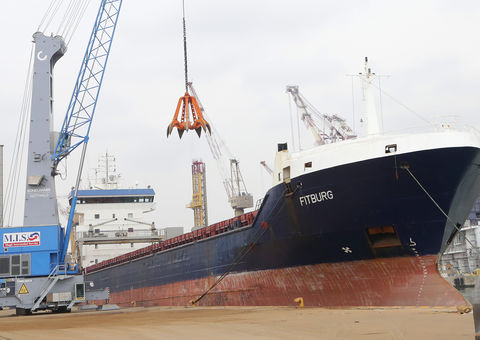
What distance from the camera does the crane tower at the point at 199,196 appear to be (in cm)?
7644

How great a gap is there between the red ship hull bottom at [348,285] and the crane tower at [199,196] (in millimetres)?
55909

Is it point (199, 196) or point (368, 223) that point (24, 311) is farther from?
point (199, 196)

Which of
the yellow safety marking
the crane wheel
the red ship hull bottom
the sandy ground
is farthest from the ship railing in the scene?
the sandy ground

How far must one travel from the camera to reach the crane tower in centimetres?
7644

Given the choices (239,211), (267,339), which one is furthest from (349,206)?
(239,211)

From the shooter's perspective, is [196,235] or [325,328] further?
[196,235]

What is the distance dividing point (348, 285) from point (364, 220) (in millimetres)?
1865

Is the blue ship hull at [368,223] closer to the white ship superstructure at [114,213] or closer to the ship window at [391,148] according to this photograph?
the ship window at [391,148]

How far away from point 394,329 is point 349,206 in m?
6.12

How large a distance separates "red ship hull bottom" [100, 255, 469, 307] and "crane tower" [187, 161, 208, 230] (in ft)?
183

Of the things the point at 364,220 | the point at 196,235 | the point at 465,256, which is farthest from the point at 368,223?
the point at 465,256

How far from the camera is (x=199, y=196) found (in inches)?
3056

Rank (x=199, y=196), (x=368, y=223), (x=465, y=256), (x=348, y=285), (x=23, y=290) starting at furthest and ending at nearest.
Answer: (x=199, y=196) → (x=465, y=256) → (x=23, y=290) → (x=348, y=285) → (x=368, y=223)

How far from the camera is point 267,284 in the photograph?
1803cm
